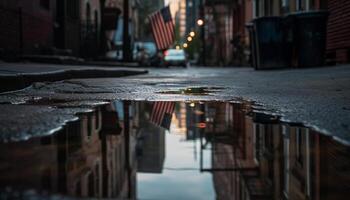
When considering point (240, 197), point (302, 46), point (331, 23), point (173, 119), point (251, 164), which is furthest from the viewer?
point (331, 23)

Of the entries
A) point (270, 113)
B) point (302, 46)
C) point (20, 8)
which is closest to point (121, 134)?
point (270, 113)

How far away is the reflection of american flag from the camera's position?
385 cm

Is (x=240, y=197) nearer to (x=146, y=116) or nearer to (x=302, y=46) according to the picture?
(x=146, y=116)

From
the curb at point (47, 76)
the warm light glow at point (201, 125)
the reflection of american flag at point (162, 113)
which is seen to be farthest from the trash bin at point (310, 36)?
the warm light glow at point (201, 125)

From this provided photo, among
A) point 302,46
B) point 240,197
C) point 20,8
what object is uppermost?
point 20,8

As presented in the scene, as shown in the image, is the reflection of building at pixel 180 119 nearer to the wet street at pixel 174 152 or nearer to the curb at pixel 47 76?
the wet street at pixel 174 152

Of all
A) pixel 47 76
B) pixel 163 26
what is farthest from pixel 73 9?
pixel 47 76

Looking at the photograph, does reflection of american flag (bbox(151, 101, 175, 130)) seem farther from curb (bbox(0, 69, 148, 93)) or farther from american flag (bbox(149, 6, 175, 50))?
american flag (bbox(149, 6, 175, 50))

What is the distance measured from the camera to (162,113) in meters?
4.38

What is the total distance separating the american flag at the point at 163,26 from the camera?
26391 mm

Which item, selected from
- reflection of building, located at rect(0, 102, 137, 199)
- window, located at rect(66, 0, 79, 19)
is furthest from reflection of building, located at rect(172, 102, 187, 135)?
window, located at rect(66, 0, 79, 19)

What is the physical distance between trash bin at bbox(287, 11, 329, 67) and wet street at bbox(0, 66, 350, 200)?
999cm

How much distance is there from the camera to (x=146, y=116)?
4141mm

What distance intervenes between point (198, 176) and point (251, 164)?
1.34 feet
